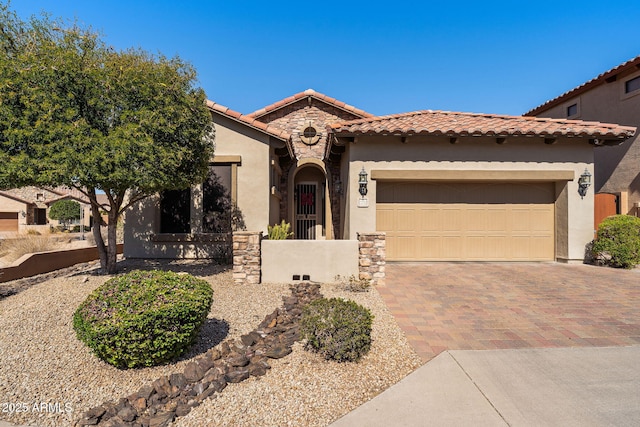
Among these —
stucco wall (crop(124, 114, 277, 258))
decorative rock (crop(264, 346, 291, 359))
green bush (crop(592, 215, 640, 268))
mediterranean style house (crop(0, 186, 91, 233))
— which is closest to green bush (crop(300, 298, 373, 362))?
decorative rock (crop(264, 346, 291, 359))

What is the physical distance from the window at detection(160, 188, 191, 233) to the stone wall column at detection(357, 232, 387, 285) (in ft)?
20.3

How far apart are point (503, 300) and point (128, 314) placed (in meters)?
6.34

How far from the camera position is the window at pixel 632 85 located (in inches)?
448

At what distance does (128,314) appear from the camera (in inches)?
138

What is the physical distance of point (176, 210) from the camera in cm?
1021

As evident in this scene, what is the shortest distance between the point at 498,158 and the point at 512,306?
216 inches

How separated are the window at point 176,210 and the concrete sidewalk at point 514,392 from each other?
8881 mm

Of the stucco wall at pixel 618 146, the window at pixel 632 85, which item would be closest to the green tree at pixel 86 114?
the stucco wall at pixel 618 146

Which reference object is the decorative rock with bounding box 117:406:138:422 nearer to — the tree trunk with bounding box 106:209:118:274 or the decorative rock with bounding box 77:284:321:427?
the decorative rock with bounding box 77:284:321:427

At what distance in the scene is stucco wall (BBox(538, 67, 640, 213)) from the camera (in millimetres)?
11148

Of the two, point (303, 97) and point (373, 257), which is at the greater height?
point (303, 97)

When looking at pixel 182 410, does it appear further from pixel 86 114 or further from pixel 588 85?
pixel 588 85

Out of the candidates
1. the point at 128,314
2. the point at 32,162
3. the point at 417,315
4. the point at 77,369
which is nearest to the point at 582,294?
the point at 417,315

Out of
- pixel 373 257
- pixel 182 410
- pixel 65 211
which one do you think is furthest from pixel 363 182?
pixel 65 211
